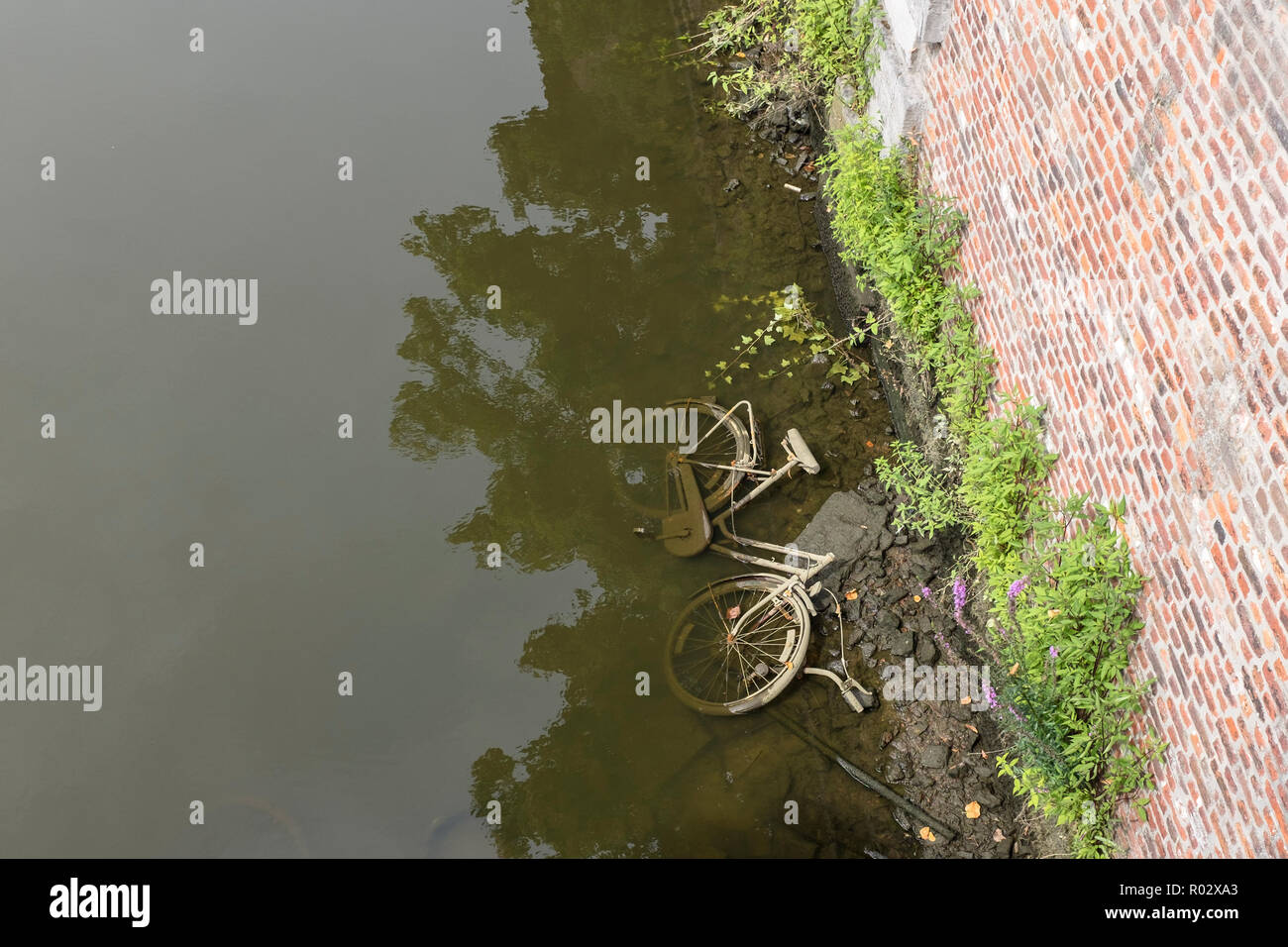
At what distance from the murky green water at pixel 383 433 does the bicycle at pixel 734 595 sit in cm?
18

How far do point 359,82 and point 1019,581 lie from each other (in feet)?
28.6

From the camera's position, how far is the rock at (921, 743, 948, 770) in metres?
6.05

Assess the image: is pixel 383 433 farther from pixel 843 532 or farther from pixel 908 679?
pixel 908 679

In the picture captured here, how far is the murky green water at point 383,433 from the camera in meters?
6.30

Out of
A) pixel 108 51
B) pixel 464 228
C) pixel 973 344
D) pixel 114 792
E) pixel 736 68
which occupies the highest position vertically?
pixel 108 51

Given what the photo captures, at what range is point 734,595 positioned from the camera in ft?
22.5

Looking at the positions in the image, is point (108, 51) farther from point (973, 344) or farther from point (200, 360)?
point (973, 344)

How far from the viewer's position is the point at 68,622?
6.99m

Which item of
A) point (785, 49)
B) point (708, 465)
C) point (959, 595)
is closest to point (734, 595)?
point (708, 465)

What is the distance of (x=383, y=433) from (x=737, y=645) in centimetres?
344

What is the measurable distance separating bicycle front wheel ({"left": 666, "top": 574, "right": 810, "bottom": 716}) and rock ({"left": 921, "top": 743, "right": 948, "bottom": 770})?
0.98 meters

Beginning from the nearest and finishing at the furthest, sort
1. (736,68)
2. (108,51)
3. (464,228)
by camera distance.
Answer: (464,228)
(736,68)
(108,51)

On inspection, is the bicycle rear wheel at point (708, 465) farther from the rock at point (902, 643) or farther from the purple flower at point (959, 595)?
the purple flower at point (959, 595)
